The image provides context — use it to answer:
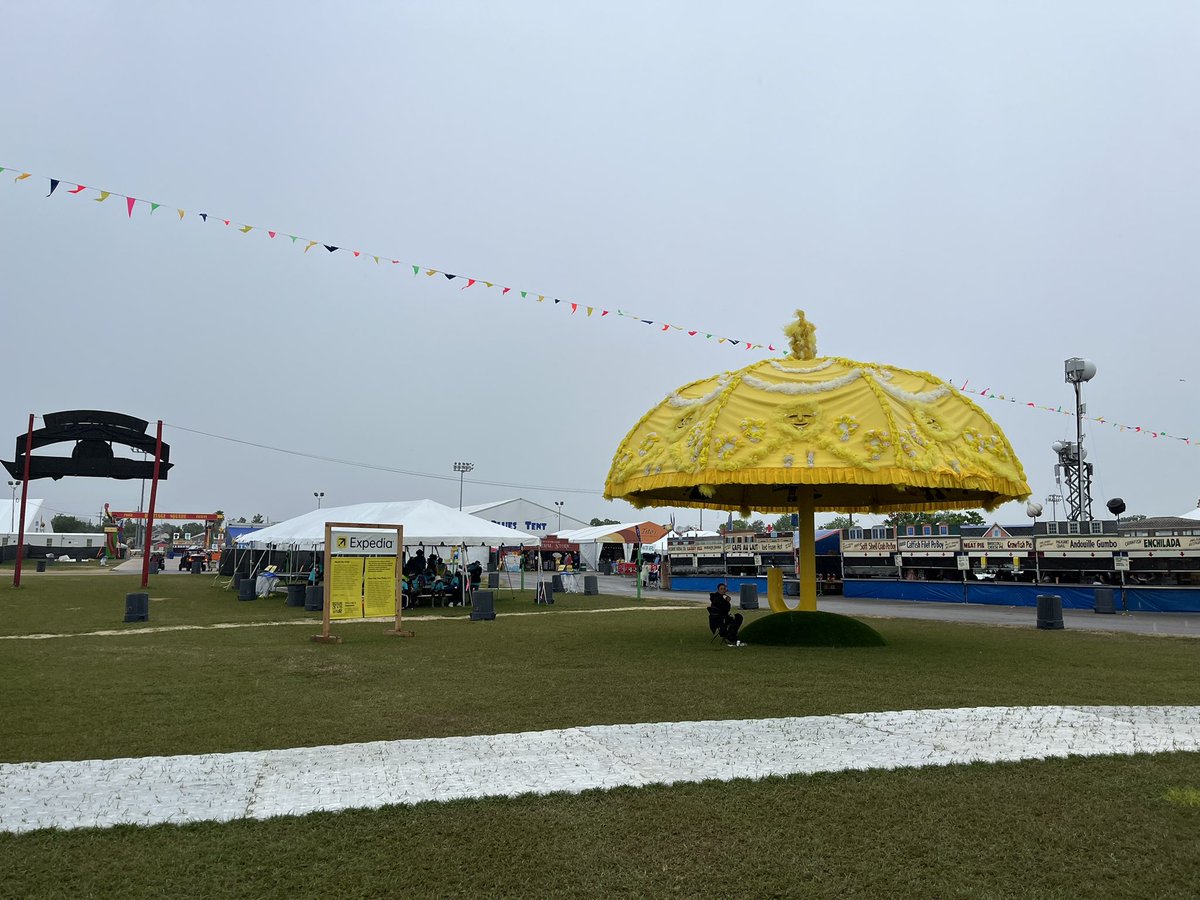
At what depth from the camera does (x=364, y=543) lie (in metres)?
16.3

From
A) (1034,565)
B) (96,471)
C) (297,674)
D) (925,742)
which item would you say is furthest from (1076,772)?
(96,471)

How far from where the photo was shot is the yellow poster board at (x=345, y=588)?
51.3 feet

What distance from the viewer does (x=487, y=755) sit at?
671 cm

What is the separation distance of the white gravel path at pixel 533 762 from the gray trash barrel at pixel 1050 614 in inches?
438

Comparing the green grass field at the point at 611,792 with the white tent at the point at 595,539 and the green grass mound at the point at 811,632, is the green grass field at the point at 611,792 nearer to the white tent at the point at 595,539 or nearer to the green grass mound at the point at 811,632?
the green grass mound at the point at 811,632

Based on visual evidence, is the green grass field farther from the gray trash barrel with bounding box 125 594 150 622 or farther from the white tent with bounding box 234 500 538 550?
the white tent with bounding box 234 500 538 550

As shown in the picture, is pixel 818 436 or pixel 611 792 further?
pixel 818 436

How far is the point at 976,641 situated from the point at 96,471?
1412 inches

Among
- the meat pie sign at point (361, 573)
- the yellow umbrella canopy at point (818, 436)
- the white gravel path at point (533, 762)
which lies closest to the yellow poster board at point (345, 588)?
the meat pie sign at point (361, 573)

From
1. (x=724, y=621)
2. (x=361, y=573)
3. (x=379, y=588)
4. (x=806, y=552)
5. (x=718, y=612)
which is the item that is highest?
(x=806, y=552)

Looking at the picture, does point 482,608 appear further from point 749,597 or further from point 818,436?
point 818,436

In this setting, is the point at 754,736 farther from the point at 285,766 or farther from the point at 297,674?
the point at 297,674

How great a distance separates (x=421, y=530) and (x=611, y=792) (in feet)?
62.7

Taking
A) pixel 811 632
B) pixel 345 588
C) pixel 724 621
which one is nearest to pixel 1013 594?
pixel 811 632
